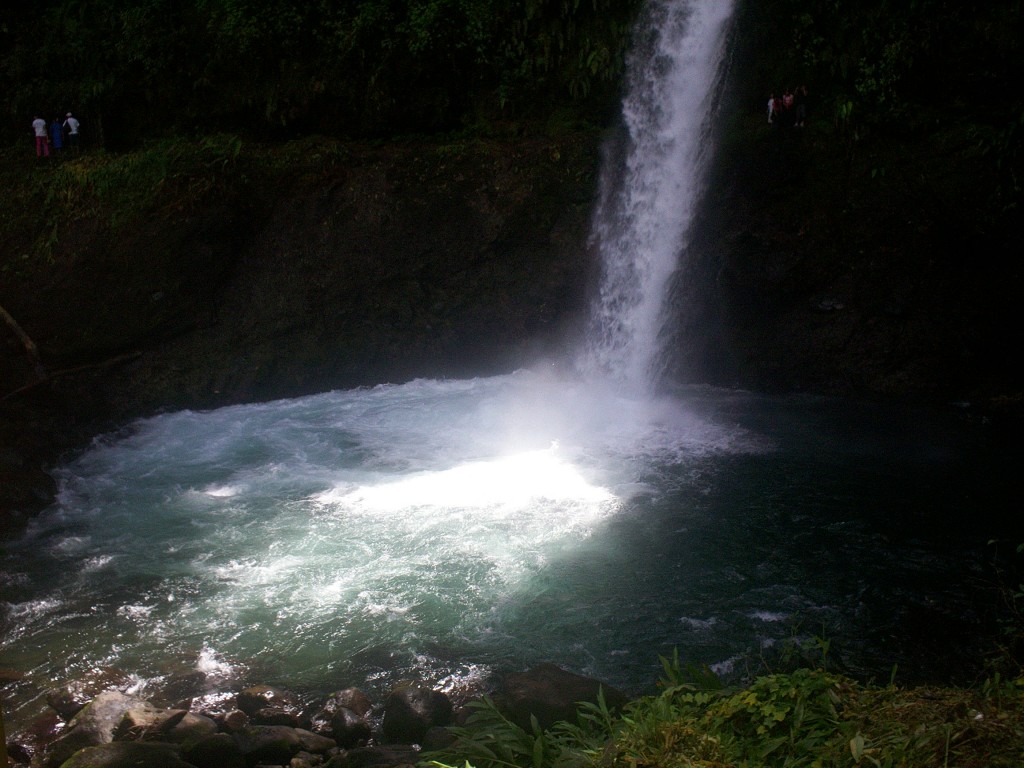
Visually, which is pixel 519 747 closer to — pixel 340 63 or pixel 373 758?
pixel 373 758

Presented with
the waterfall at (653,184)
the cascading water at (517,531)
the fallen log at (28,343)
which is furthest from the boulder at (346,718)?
the waterfall at (653,184)

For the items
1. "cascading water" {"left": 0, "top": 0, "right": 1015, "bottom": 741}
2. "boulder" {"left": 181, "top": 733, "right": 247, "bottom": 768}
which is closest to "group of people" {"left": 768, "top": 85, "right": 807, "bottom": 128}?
"cascading water" {"left": 0, "top": 0, "right": 1015, "bottom": 741}

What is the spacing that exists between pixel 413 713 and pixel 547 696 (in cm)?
93

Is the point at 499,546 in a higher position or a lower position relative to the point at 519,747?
lower

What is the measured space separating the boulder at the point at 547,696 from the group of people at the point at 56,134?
12857mm

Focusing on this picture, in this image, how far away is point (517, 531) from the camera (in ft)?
26.0

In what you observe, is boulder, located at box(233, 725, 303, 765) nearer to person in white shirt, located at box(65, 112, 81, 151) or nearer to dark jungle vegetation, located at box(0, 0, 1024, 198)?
dark jungle vegetation, located at box(0, 0, 1024, 198)

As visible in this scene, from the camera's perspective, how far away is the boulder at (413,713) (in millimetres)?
5086

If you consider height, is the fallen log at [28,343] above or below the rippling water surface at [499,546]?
above

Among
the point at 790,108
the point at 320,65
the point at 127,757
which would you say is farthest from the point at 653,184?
the point at 127,757

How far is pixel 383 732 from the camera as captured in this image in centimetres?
516

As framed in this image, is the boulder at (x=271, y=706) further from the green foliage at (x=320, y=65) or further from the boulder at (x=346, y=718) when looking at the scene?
the green foliage at (x=320, y=65)

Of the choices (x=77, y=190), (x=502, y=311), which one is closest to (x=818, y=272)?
(x=502, y=311)

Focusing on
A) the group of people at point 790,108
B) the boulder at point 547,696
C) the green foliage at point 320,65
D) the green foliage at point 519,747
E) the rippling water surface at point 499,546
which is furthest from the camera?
the green foliage at point 320,65
